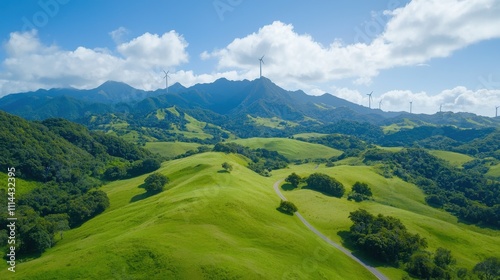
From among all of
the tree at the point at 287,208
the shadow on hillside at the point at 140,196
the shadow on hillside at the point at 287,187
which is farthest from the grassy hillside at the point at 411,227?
the shadow on hillside at the point at 140,196

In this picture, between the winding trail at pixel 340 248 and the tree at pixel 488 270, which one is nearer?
the winding trail at pixel 340 248

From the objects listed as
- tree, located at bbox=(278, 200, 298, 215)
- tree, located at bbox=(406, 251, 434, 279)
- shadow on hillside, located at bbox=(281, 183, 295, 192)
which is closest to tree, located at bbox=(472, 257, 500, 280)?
tree, located at bbox=(406, 251, 434, 279)

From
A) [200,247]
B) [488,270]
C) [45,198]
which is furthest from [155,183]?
[488,270]

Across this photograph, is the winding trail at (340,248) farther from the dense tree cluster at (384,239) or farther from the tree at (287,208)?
the dense tree cluster at (384,239)

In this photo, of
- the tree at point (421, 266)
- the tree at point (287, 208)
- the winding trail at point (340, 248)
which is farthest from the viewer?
the tree at point (287, 208)

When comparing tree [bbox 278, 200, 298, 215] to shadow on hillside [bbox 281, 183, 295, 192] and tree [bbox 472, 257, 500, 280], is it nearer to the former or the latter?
shadow on hillside [bbox 281, 183, 295, 192]

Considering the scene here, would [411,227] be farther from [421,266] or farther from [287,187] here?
[287,187]

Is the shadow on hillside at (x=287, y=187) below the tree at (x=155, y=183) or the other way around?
below
